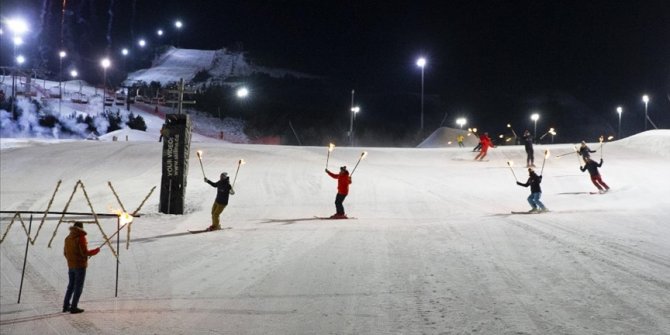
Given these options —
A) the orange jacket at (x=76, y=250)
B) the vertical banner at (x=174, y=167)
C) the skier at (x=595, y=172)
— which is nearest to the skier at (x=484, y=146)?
the skier at (x=595, y=172)

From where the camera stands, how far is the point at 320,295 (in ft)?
25.2

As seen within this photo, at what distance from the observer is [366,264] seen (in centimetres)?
929

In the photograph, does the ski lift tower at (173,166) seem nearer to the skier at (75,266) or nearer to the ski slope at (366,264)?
the ski slope at (366,264)

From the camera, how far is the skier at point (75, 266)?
7.50 metres

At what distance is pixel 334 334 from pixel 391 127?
7091cm

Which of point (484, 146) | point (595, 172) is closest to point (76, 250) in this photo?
point (595, 172)

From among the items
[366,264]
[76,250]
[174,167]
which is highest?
[174,167]

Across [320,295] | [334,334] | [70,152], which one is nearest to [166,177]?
[320,295]

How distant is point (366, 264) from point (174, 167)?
893 cm

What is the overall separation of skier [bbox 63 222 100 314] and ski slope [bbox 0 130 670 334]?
0.22m

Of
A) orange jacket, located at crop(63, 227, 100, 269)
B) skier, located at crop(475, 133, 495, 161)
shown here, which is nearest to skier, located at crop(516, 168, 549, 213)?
orange jacket, located at crop(63, 227, 100, 269)

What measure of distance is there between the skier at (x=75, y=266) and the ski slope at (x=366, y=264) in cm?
22

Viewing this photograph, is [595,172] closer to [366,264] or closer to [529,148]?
[529,148]

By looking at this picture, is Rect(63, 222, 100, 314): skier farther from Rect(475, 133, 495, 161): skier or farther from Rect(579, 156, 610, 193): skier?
Rect(475, 133, 495, 161): skier
